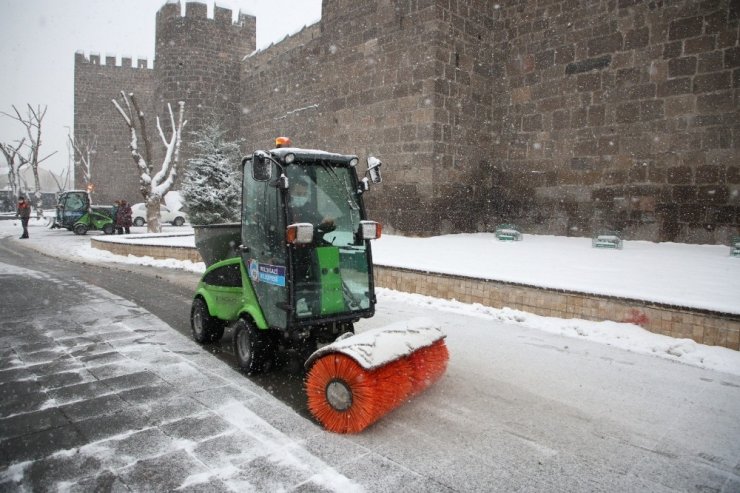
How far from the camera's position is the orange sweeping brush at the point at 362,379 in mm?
3297

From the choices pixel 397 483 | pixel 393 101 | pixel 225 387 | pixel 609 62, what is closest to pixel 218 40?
pixel 393 101

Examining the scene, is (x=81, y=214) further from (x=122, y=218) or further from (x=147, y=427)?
(x=147, y=427)

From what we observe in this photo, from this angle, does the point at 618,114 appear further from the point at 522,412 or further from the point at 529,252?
the point at 522,412

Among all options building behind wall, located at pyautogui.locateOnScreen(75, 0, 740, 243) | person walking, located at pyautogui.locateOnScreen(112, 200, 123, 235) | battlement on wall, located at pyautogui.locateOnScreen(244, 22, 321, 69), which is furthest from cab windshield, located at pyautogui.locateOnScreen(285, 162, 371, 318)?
person walking, located at pyautogui.locateOnScreen(112, 200, 123, 235)

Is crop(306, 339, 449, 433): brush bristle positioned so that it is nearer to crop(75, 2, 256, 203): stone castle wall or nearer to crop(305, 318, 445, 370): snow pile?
crop(305, 318, 445, 370): snow pile

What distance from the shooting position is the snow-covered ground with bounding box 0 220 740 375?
Result: 5.03 metres

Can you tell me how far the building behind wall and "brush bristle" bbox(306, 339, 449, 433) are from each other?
7787 millimetres

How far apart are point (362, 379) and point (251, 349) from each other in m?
1.53

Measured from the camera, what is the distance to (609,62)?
10.0 metres

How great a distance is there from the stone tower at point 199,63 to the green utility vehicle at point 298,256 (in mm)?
20433

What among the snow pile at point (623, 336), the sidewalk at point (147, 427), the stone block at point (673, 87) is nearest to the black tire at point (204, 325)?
the sidewalk at point (147, 427)

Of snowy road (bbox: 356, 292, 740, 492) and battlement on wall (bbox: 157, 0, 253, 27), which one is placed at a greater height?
battlement on wall (bbox: 157, 0, 253, 27)

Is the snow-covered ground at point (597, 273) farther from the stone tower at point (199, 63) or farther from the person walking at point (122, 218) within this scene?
the stone tower at point (199, 63)

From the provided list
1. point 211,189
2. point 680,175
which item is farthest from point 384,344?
point 211,189
